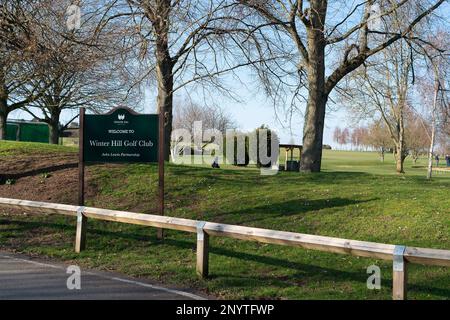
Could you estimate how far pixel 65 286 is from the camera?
281 inches

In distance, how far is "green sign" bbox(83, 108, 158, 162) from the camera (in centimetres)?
1041

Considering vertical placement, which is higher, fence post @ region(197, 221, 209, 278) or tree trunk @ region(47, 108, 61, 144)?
tree trunk @ region(47, 108, 61, 144)

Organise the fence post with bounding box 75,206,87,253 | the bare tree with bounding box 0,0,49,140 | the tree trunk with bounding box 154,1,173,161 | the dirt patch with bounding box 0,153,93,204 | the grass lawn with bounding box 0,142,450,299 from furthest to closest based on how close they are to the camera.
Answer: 1. the tree trunk with bounding box 154,1,173,161
2. the dirt patch with bounding box 0,153,93,204
3. the bare tree with bounding box 0,0,49,140
4. the fence post with bounding box 75,206,87,253
5. the grass lawn with bounding box 0,142,450,299

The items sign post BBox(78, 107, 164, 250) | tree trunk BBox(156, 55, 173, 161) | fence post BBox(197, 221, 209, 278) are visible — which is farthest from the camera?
tree trunk BBox(156, 55, 173, 161)

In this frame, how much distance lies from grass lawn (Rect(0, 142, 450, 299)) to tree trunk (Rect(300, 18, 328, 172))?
1885mm

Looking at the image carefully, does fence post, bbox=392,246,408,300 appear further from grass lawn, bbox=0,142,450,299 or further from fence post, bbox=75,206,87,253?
fence post, bbox=75,206,87,253

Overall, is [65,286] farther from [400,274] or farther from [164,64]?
[164,64]

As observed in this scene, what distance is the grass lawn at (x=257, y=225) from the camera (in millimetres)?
7477

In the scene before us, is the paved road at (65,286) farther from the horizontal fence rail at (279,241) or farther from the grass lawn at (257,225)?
the horizontal fence rail at (279,241)

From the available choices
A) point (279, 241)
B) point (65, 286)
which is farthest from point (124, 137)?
point (279, 241)

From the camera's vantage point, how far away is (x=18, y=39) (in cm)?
1311

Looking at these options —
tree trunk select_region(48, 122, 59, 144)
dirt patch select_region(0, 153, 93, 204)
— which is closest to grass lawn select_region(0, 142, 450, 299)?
dirt patch select_region(0, 153, 93, 204)

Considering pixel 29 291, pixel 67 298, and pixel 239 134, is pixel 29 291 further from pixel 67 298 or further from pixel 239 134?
pixel 239 134
